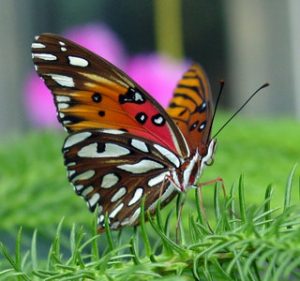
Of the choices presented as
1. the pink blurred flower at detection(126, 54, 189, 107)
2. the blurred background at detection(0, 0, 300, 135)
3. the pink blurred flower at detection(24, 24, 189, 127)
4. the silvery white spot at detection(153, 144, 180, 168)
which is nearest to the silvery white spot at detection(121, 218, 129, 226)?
the silvery white spot at detection(153, 144, 180, 168)

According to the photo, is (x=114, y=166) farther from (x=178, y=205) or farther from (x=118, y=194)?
(x=178, y=205)

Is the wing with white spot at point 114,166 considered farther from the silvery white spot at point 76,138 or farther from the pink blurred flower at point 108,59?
the pink blurred flower at point 108,59

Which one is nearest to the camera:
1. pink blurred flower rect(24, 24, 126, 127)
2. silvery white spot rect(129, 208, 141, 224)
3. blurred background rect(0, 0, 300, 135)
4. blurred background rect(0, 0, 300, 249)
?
silvery white spot rect(129, 208, 141, 224)

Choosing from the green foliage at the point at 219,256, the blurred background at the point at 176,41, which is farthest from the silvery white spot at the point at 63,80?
the blurred background at the point at 176,41

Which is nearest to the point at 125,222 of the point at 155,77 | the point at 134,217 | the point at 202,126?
the point at 134,217

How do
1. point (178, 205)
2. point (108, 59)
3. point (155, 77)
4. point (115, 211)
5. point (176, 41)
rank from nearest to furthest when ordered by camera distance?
point (178, 205), point (115, 211), point (155, 77), point (108, 59), point (176, 41)

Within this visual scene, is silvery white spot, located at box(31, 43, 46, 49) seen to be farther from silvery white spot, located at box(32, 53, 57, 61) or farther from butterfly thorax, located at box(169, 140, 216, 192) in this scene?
butterfly thorax, located at box(169, 140, 216, 192)

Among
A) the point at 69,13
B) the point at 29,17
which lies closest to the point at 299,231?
the point at 69,13
